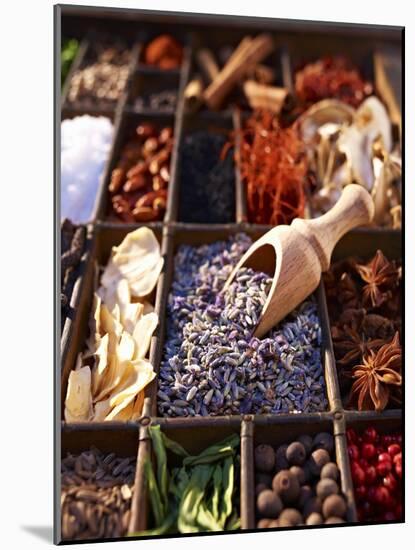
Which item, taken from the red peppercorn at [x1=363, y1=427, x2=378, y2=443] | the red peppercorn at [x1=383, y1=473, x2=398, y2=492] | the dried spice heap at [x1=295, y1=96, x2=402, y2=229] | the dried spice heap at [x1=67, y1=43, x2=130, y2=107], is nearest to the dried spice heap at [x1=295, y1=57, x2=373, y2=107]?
the dried spice heap at [x1=295, y1=96, x2=402, y2=229]

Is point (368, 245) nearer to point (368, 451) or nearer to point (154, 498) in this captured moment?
point (368, 451)

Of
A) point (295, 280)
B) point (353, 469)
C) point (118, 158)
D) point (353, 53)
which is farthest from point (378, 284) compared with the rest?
point (353, 53)

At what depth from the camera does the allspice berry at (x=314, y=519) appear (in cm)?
229

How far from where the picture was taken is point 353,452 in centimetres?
237

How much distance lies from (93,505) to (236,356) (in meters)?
0.59

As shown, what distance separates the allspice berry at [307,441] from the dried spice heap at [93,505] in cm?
50

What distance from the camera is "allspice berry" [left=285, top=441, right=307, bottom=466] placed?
7.64ft

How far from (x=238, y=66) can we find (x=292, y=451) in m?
2.05

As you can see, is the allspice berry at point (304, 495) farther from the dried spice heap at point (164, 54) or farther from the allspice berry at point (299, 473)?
the dried spice heap at point (164, 54)

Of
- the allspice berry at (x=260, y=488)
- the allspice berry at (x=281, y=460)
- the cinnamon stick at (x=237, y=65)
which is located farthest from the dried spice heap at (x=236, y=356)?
the cinnamon stick at (x=237, y=65)

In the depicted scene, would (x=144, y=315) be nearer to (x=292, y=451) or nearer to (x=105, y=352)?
(x=105, y=352)

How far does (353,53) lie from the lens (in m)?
4.05

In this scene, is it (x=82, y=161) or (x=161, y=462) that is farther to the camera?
(x=82, y=161)

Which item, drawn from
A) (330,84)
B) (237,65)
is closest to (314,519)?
(330,84)
